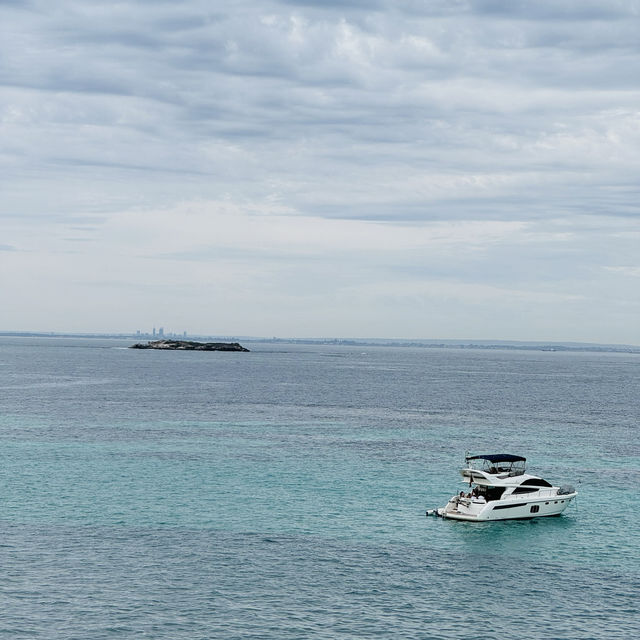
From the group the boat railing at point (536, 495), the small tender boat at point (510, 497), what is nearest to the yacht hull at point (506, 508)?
the small tender boat at point (510, 497)

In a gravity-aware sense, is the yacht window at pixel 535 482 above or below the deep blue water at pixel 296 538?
above

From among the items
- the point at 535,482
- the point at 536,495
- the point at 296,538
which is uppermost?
the point at 535,482

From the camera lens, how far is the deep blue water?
148 feet

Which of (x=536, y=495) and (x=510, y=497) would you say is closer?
(x=510, y=497)

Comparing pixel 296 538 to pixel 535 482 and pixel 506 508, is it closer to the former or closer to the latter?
pixel 506 508

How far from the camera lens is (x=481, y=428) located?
124188 mm

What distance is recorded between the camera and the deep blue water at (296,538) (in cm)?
4511

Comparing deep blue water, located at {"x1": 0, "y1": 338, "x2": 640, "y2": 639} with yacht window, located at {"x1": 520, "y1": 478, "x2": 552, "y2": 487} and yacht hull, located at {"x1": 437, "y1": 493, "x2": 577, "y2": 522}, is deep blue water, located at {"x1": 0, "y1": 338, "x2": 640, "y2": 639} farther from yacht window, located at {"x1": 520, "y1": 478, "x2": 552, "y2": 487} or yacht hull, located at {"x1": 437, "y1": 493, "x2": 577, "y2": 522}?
yacht window, located at {"x1": 520, "y1": 478, "x2": 552, "y2": 487}

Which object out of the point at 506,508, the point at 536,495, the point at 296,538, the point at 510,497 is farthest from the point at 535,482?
the point at 296,538

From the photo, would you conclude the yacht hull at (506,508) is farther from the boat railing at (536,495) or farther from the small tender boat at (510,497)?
the boat railing at (536,495)

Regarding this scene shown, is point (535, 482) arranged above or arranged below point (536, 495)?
above

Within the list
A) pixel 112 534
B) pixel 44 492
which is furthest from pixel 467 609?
pixel 44 492

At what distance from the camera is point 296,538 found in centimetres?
5962

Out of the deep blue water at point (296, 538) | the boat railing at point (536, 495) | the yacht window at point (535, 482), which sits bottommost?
the deep blue water at point (296, 538)
